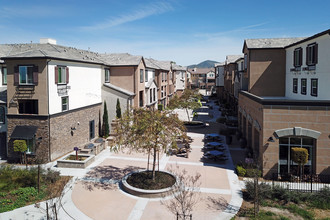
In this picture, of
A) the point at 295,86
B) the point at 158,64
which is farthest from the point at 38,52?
the point at 158,64

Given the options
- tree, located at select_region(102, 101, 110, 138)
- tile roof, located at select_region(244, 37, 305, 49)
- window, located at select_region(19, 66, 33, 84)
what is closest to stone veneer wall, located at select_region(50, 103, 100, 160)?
tree, located at select_region(102, 101, 110, 138)

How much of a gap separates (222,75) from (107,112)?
49.7 m

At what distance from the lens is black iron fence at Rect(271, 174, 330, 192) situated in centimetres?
1633

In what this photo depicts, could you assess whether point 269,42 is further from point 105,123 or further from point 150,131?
point 150,131

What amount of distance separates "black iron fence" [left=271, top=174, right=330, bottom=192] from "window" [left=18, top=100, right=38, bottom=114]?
761 inches

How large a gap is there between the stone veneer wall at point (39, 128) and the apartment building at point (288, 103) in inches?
618

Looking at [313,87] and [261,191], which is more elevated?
[313,87]

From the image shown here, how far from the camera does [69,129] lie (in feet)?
79.8

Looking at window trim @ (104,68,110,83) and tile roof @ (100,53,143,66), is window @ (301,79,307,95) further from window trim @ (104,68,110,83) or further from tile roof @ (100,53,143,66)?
window trim @ (104,68,110,83)

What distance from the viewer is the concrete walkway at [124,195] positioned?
1334cm

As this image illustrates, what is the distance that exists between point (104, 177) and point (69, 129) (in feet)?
25.8

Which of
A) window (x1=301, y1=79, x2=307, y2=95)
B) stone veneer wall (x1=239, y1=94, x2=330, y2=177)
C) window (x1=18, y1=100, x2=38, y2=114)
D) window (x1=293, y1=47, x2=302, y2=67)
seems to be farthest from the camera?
window (x1=293, y1=47, x2=302, y2=67)

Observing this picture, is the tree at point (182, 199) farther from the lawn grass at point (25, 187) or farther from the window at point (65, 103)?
the window at point (65, 103)

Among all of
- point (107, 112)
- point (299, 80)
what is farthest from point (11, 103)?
point (299, 80)
